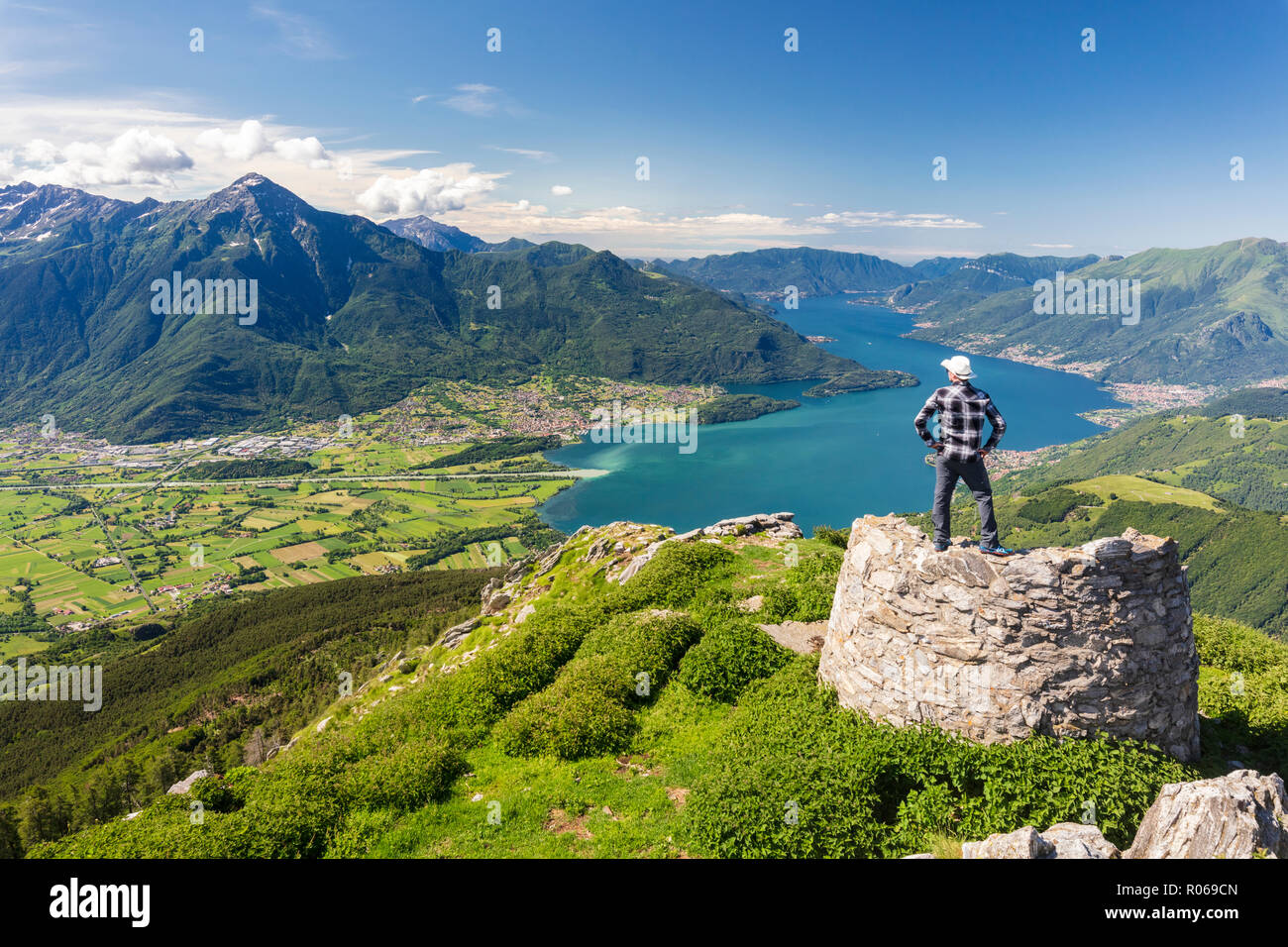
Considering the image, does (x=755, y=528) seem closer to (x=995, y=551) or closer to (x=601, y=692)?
(x=601, y=692)

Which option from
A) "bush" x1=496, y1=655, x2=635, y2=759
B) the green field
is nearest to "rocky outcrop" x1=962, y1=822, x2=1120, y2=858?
"bush" x1=496, y1=655, x2=635, y2=759

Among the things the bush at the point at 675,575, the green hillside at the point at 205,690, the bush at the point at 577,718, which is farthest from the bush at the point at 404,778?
the green hillside at the point at 205,690

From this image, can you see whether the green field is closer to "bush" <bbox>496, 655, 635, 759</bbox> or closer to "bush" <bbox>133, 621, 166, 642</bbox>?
"bush" <bbox>496, 655, 635, 759</bbox>

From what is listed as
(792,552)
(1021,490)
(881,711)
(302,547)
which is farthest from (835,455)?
(881,711)
